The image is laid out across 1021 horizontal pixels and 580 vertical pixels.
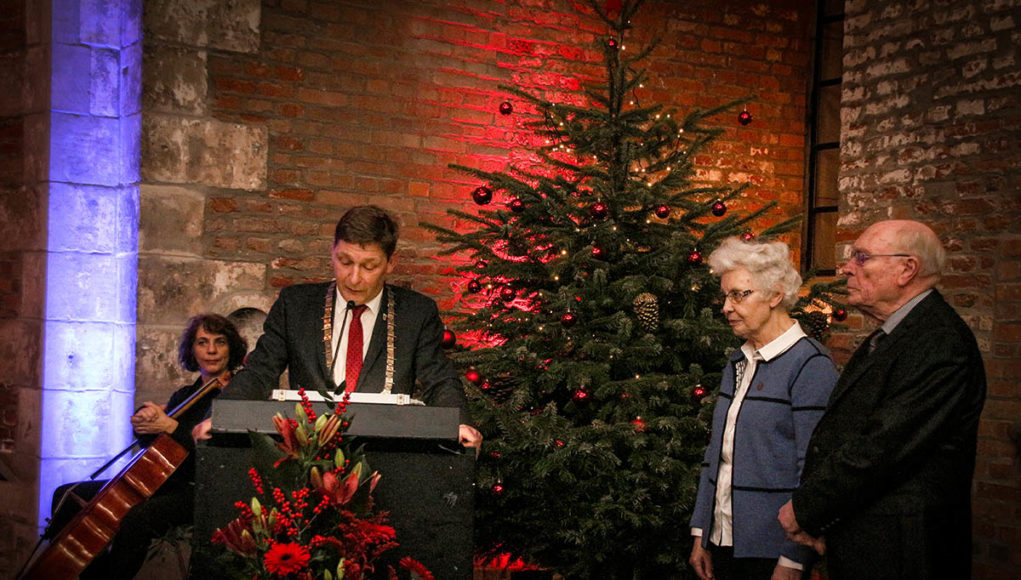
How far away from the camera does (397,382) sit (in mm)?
3057

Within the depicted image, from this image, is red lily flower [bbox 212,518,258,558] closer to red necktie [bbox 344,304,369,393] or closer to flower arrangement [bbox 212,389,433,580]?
flower arrangement [bbox 212,389,433,580]

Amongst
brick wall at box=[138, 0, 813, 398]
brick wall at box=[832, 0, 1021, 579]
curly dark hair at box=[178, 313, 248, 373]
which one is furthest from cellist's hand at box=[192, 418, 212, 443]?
brick wall at box=[832, 0, 1021, 579]

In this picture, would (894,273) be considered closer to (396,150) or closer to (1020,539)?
(1020,539)

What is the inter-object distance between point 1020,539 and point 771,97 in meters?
3.14

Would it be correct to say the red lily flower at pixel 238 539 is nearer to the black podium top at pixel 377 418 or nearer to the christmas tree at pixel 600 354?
the black podium top at pixel 377 418

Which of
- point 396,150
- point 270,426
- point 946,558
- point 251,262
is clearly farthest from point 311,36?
point 946,558

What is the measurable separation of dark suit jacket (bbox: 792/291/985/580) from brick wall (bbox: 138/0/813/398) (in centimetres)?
292

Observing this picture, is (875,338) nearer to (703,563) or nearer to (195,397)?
(703,563)

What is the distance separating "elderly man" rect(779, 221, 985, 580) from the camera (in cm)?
233

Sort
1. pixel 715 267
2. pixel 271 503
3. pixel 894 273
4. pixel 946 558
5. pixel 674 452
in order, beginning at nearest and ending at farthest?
1. pixel 271 503
2. pixel 946 558
3. pixel 894 273
4. pixel 715 267
5. pixel 674 452

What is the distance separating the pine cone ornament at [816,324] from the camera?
12.9 ft

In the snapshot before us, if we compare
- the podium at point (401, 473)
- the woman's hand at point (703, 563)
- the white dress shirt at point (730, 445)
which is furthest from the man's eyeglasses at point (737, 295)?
the podium at point (401, 473)

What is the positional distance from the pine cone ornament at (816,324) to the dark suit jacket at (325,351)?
1720 mm

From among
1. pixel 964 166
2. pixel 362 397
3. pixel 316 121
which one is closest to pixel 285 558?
pixel 362 397
